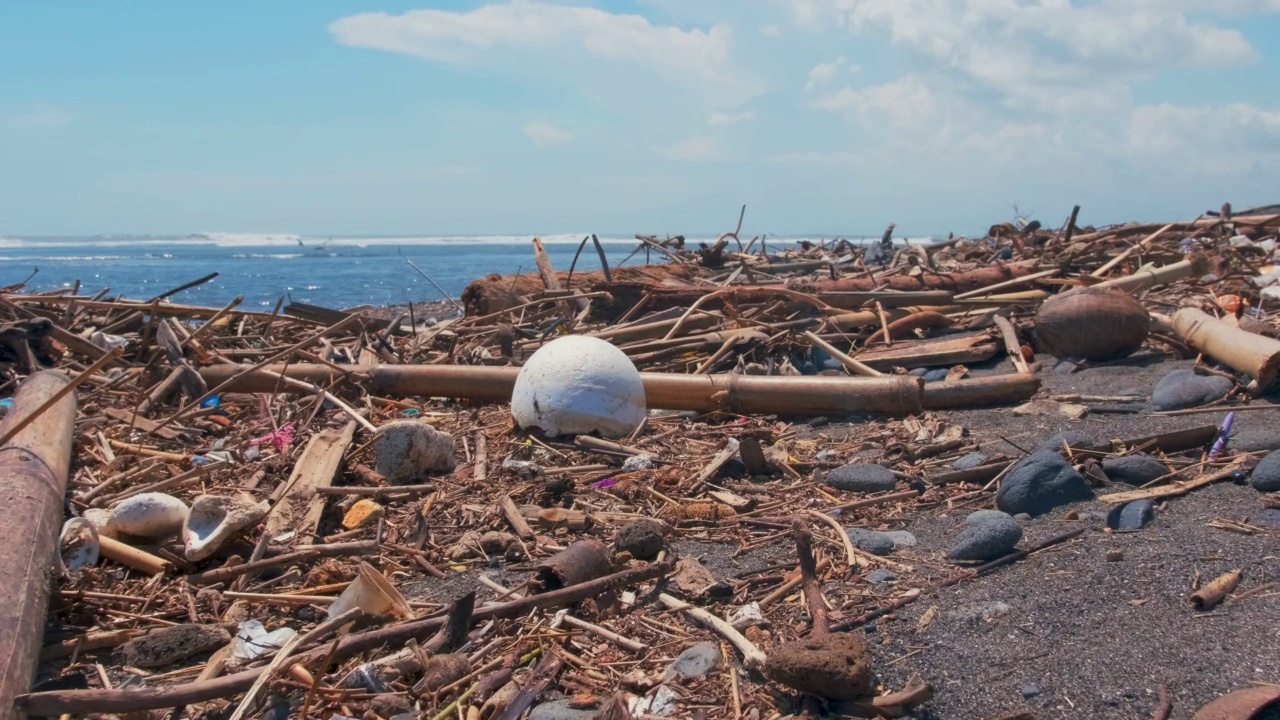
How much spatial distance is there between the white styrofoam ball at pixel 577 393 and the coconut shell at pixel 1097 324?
3665 mm

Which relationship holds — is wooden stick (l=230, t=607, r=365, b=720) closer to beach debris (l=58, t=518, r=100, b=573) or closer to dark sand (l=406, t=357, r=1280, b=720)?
dark sand (l=406, t=357, r=1280, b=720)

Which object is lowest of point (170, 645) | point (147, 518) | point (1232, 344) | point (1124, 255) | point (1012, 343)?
point (170, 645)

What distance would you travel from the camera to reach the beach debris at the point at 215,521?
4070 mm

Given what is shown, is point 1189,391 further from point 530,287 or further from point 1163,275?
point 530,287

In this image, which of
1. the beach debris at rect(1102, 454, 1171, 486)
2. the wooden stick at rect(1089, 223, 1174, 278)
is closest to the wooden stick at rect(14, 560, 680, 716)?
the beach debris at rect(1102, 454, 1171, 486)

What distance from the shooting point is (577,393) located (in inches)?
221

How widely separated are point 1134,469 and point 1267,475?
526 millimetres

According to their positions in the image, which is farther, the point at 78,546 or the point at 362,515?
the point at 362,515

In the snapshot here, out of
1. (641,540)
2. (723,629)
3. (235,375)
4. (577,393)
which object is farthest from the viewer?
(235,375)

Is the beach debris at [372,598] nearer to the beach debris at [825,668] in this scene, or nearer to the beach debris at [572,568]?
the beach debris at [572,568]

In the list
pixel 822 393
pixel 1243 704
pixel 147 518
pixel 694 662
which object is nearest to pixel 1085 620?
pixel 1243 704

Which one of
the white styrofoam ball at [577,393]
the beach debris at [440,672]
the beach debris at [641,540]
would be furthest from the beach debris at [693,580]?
the white styrofoam ball at [577,393]

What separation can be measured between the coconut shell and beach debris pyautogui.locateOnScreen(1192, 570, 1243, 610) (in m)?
4.24

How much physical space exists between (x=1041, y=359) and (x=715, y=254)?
5.10 m
